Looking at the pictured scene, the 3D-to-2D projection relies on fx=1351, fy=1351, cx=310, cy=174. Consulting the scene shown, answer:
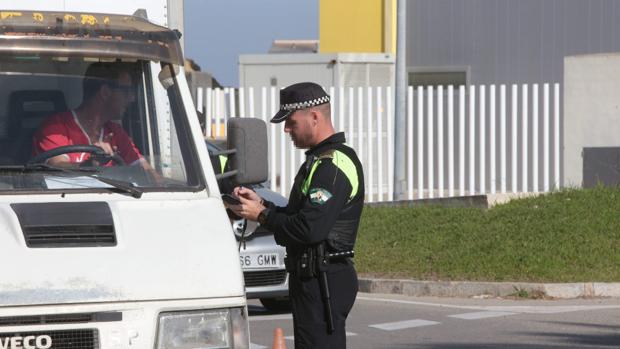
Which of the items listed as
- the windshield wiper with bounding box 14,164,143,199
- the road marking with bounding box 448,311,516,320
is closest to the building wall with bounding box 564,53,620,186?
the road marking with bounding box 448,311,516,320

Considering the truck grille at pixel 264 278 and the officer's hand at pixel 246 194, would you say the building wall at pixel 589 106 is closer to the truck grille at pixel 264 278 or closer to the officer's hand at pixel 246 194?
the truck grille at pixel 264 278

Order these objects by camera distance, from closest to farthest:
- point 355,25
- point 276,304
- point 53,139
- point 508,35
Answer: point 53,139 → point 276,304 → point 508,35 → point 355,25

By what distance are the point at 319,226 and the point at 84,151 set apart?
3.83ft

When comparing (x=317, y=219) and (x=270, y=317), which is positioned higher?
(x=317, y=219)

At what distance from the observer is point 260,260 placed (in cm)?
1206

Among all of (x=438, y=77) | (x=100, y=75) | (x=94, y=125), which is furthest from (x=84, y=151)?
(x=438, y=77)

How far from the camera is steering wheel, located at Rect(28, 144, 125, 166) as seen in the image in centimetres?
620

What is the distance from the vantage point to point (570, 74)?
20.6 metres

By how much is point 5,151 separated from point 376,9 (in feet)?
65.2

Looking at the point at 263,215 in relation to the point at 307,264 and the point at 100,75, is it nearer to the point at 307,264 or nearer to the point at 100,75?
the point at 307,264

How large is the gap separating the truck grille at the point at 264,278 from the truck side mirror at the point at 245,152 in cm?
569

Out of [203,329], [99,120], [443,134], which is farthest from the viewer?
[443,134]

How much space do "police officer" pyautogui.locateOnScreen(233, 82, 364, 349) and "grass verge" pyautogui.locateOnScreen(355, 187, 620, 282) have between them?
8150 mm

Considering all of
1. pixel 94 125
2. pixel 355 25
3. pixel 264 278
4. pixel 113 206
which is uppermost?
pixel 355 25
